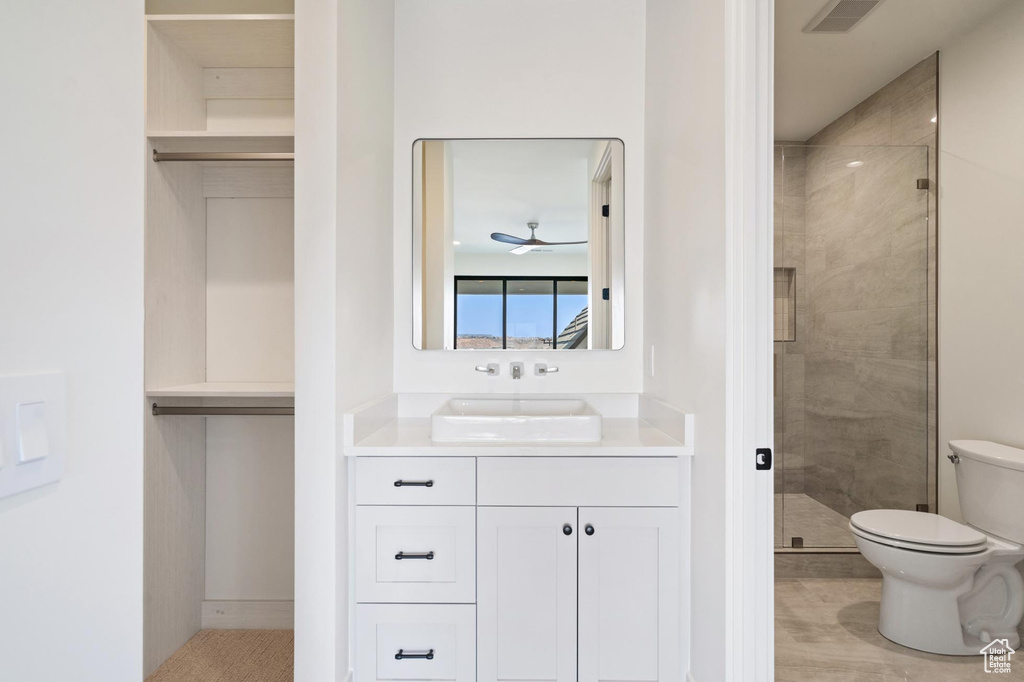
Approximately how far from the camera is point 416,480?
178 cm

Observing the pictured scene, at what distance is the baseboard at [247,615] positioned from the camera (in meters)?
2.36

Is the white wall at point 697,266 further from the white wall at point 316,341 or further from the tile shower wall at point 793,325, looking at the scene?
the tile shower wall at point 793,325

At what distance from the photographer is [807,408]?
10.5ft

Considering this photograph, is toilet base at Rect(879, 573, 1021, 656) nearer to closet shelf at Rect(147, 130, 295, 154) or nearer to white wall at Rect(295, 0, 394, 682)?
white wall at Rect(295, 0, 394, 682)

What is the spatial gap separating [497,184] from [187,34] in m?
1.29

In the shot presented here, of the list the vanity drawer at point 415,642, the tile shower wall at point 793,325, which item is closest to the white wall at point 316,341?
the vanity drawer at point 415,642

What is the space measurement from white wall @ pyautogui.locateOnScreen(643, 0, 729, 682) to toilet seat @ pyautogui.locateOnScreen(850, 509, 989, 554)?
3.33 feet

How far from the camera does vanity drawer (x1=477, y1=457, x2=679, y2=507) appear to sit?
1.78 metres

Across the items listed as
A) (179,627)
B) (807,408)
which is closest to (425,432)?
(179,627)

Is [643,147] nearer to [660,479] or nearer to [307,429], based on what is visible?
[660,479]

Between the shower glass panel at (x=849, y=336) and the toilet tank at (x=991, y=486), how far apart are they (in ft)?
1.23

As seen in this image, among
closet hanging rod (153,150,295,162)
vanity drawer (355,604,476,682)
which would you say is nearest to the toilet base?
vanity drawer (355,604,476,682)

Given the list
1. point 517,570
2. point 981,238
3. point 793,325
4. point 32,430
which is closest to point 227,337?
point 517,570

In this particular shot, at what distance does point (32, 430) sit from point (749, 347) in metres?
1.40
